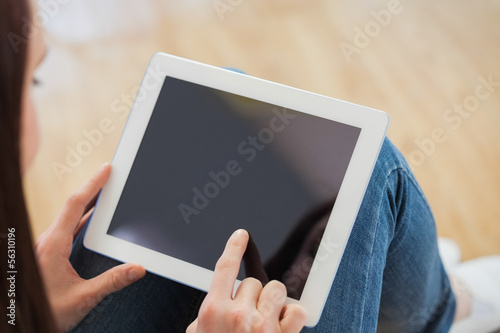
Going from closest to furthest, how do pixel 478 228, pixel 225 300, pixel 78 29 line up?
pixel 225 300 < pixel 478 228 < pixel 78 29

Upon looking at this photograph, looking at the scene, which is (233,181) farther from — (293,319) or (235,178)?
(293,319)

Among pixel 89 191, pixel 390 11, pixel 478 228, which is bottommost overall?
pixel 478 228

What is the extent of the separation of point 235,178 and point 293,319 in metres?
0.20

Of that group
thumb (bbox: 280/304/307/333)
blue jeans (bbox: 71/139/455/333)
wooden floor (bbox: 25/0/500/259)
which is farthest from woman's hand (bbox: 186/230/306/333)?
wooden floor (bbox: 25/0/500/259)

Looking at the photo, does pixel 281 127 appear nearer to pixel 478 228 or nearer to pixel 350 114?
pixel 350 114

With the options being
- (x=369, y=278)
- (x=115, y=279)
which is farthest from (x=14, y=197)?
(x=369, y=278)

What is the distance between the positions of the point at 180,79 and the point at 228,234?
0.23m

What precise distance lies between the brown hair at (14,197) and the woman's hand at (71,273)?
0.56 ft

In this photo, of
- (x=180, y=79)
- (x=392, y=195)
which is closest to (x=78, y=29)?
(x=180, y=79)

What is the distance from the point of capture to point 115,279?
1.94 ft

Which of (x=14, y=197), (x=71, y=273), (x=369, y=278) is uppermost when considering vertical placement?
(x=14, y=197)

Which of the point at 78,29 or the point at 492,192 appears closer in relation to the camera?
the point at 492,192

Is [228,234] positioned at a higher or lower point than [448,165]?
higher

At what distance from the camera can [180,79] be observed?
2.13ft
